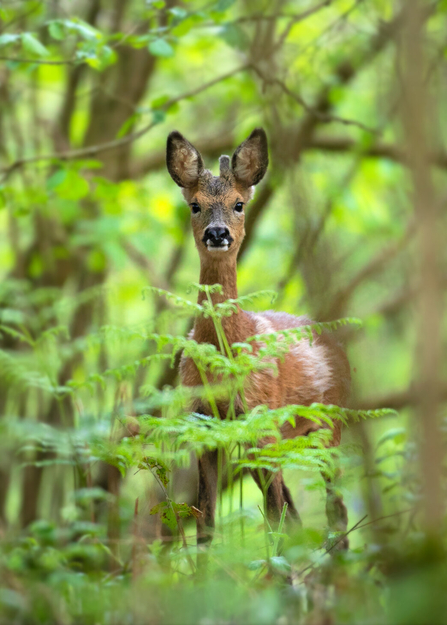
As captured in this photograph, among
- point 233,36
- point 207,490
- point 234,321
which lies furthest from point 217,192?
point 233,36

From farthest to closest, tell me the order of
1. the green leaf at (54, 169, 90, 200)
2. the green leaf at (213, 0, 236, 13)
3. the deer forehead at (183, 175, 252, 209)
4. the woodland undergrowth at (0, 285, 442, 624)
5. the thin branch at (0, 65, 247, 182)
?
1. the green leaf at (54, 169, 90, 200)
2. the thin branch at (0, 65, 247, 182)
3. the green leaf at (213, 0, 236, 13)
4. the deer forehead at (183, 175, 252, 209)
5. the woodland undergrowth at (0, 285, 442, 624)

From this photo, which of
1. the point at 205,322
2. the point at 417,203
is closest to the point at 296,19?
the point at 205,322

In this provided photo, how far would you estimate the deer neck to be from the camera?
447 centimetres

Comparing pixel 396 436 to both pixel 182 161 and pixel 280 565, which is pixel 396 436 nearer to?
pixel 280 565

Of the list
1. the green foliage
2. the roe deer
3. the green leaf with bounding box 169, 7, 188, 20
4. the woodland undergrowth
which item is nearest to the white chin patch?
the roe deer

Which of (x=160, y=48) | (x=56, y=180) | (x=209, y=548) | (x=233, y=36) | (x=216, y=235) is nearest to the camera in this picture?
(x=209, y=548)

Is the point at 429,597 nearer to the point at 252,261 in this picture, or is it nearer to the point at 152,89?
the point at 252,261

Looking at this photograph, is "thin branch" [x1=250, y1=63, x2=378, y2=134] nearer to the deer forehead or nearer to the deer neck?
the deer forehead

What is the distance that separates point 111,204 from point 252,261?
2396 mm

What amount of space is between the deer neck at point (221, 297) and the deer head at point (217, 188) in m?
0.06

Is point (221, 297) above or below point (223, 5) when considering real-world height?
below

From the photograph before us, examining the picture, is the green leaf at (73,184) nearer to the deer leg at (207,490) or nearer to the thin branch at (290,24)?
the thin branch at (290,24)

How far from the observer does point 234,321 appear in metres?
4.57

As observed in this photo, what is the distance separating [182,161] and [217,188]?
0.93 feet
